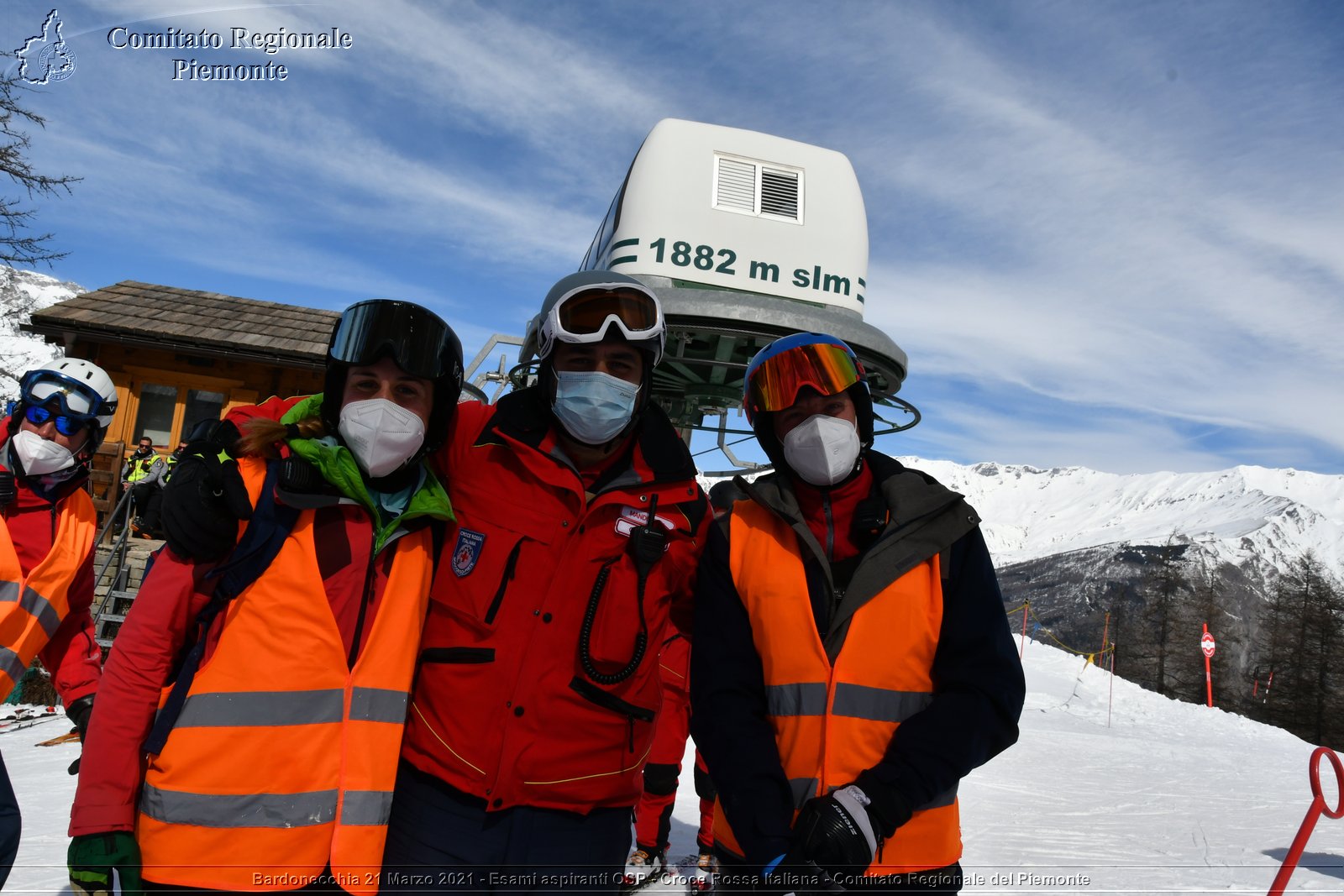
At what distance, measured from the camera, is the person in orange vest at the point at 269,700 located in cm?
181

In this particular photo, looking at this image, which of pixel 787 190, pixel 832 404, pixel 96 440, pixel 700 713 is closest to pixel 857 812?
Answer: pixel 700 713

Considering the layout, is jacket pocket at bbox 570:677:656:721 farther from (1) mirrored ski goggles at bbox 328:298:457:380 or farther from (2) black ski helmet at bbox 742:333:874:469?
(1) mirrored ski goggles at bbox 328:298:457:380

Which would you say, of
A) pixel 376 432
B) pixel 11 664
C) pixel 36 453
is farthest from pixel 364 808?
pixel 36 453

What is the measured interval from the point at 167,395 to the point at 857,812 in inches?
604

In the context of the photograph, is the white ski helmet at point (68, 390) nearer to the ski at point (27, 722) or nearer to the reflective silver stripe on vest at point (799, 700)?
the reflective silver stripe on vest at point (799, 700)

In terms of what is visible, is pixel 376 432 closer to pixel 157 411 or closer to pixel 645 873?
pixel 645 873

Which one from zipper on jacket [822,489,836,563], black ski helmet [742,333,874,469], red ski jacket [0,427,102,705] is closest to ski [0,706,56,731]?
red ski jacket [0,427,102,705]

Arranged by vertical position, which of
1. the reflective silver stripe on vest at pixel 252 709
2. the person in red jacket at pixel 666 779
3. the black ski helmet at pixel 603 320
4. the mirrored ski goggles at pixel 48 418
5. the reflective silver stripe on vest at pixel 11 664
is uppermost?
the black ski helmet at pixel 603 320

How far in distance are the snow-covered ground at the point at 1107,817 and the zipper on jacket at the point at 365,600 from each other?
11.0ft

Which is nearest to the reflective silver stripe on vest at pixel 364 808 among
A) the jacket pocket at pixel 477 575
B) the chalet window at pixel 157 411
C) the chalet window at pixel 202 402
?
the jacket pocket at pixel 477 575

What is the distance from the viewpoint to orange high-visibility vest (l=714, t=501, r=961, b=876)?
78.5 inches

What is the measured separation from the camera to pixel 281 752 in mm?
1846

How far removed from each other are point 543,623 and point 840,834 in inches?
34.8

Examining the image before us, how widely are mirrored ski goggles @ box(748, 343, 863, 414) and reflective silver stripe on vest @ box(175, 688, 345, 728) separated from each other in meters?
1.45
